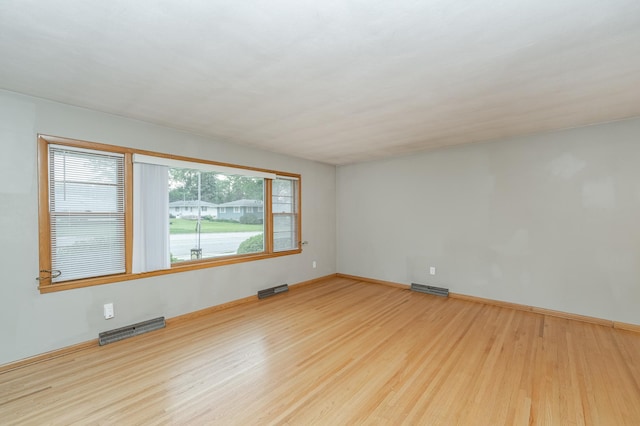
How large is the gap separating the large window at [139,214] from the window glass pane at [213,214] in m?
0.01

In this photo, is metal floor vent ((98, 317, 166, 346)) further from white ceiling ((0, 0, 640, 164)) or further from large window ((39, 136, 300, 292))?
white ceiling ((0, 0, 640, 164))

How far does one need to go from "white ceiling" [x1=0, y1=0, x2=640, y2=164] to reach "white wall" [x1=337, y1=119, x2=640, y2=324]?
628 millimetres

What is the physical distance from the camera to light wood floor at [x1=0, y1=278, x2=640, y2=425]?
189 centimetres

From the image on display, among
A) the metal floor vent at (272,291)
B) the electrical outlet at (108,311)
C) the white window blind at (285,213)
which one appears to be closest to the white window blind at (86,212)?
the electrical outlet at (108,311)

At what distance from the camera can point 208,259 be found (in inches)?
156

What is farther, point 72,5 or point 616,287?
point 616,287

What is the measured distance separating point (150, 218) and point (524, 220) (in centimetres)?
503

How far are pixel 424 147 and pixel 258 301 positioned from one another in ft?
12.1

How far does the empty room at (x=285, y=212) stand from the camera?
1709 mm

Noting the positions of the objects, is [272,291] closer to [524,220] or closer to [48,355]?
[48,355]

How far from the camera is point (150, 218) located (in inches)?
131

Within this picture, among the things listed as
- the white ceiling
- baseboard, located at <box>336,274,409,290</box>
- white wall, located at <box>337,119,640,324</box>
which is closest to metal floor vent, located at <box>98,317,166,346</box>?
the white ceiling

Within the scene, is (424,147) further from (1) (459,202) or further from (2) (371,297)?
(2) (371,297)

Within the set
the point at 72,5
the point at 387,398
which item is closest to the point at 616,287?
the point at 387,398
